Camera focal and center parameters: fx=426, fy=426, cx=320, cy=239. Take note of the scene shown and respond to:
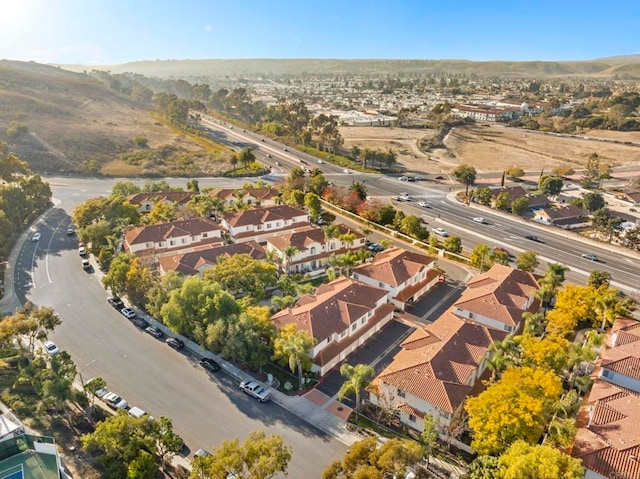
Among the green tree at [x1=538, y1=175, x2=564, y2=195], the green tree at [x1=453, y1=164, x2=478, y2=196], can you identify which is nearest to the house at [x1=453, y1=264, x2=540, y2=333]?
the green tree at [x1=453, y1=164, x2=478, y2=196]

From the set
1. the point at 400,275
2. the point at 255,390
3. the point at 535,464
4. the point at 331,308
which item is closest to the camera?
the point at 535,464

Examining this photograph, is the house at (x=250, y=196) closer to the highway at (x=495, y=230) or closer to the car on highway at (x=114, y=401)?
the highway at (x=495, y=230)

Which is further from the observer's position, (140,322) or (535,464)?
(140,322)

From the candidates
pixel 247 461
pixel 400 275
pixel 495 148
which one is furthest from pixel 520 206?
pixel 247 461

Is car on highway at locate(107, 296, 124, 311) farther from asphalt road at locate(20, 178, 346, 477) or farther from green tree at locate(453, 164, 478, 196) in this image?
green tree at locate(453, 164, 478, 196)

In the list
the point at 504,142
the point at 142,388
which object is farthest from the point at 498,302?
the point at 504,142

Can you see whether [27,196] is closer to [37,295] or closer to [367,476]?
[37,295]

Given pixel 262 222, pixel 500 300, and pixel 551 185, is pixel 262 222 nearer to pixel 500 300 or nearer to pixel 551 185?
pixel 500 300
